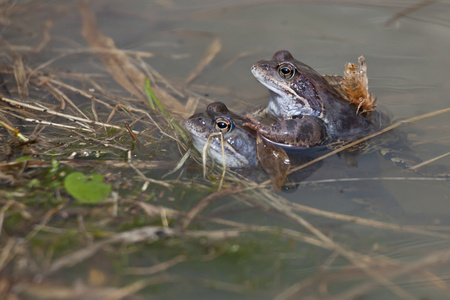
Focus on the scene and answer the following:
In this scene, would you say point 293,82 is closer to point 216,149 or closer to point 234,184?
point 216,149

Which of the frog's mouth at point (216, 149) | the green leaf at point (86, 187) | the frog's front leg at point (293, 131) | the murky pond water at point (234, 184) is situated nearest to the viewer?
the murky pond water at point (234, 184)

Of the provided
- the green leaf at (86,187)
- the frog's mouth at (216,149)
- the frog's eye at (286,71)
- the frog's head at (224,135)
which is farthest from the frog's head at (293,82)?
the green leaf at (86,187)

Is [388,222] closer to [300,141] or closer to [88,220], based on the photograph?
[300,141]

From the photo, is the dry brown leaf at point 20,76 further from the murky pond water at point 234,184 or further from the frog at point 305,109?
the frog at point 305,109

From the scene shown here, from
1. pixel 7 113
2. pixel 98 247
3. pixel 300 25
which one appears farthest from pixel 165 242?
pixel 300 25

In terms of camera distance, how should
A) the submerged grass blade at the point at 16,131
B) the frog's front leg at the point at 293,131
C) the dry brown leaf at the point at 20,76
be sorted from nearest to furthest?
the submerged grass blade at the point at 16,131
the frog's front leg at the point at 293,131
the dry brown leaf at the point at 20,76

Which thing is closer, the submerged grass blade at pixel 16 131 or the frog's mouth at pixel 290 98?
the submerged grass blade at pixel 16 131

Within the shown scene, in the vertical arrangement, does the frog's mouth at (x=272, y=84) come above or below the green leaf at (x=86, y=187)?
above
